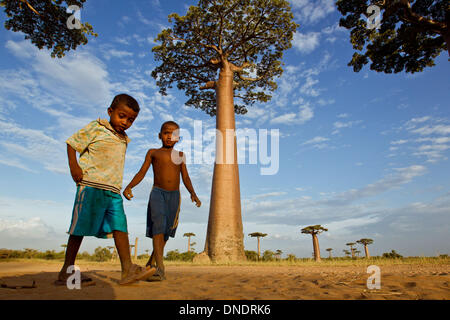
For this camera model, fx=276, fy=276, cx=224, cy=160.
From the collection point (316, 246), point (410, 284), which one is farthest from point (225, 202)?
point (316, 246)

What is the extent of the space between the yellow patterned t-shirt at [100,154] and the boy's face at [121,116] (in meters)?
0.06

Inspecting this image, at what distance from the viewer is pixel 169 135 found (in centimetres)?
358

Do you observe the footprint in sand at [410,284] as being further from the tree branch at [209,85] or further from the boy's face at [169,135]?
the tree branch at [209,85]

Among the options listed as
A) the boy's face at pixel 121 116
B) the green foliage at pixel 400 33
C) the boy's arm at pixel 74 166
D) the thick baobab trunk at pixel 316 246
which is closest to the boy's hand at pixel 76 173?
the boy's arm at pixel 74 166

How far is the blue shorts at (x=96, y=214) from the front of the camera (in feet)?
8.30

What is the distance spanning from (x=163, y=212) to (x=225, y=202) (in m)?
6.35

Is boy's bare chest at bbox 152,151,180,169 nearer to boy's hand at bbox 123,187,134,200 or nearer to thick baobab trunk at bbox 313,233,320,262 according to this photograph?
boy's hand at bbox 123,187,134,200

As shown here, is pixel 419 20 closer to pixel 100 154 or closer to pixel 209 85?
pixel 209 85

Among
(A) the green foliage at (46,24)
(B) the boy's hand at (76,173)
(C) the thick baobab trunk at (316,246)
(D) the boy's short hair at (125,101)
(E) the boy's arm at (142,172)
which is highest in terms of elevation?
(A) the green foliage at (46,24)

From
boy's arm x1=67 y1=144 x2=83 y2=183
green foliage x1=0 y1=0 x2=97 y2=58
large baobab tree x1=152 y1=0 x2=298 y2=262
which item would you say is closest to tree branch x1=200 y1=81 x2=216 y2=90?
large baobab tree x1=152 y1=0 x2=298 y2=262

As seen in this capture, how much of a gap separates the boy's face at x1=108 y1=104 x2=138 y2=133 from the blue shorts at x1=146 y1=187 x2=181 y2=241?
2.88ft

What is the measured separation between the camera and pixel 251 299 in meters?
1.87

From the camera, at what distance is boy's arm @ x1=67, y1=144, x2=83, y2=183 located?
2.56 metres

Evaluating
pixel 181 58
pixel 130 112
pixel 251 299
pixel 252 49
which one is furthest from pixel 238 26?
pixel 251 299
